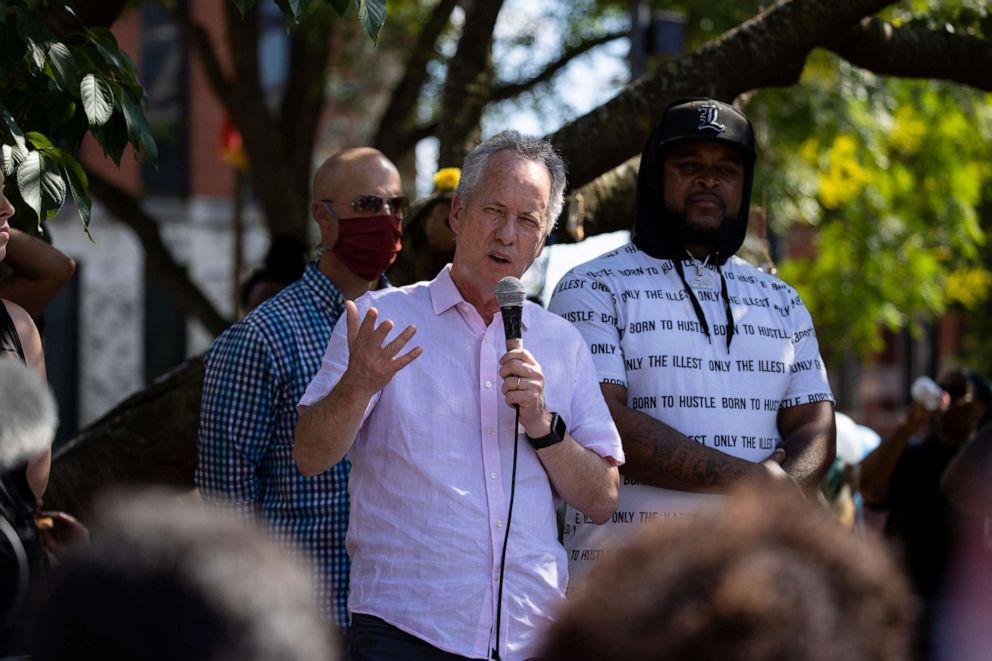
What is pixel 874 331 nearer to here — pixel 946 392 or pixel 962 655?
pixel 946 392

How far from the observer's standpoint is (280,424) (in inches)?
178

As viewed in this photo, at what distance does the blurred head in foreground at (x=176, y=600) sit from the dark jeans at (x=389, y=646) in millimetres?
1882

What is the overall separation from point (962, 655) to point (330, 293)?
2.68m

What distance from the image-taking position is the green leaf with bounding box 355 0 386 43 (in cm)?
408

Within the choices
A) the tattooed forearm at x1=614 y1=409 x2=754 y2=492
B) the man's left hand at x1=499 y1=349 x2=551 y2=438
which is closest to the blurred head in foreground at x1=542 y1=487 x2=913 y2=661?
the man's left hand at x1=499 y1=349 x2=551 y2=438

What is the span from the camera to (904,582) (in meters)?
1.62

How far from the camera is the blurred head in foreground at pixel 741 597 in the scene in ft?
4.83

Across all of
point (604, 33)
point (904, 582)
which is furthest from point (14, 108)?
point (604, 33)

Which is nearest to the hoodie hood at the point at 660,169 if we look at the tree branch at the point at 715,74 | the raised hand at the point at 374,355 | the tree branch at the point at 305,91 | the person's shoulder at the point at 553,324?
the person's shoulder at the point at 553,324

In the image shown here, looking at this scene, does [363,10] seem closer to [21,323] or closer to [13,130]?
[13,130]

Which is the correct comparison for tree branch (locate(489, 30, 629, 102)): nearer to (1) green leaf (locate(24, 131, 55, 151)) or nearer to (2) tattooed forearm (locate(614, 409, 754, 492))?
(1) green leaf (locate(24, 131, 55, 151))

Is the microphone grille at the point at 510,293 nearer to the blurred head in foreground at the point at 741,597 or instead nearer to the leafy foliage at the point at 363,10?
the leafy foliage at the point at 363,10

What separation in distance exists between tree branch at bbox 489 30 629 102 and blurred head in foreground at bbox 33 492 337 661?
12068 millimetres

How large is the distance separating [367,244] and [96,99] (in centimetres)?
106
